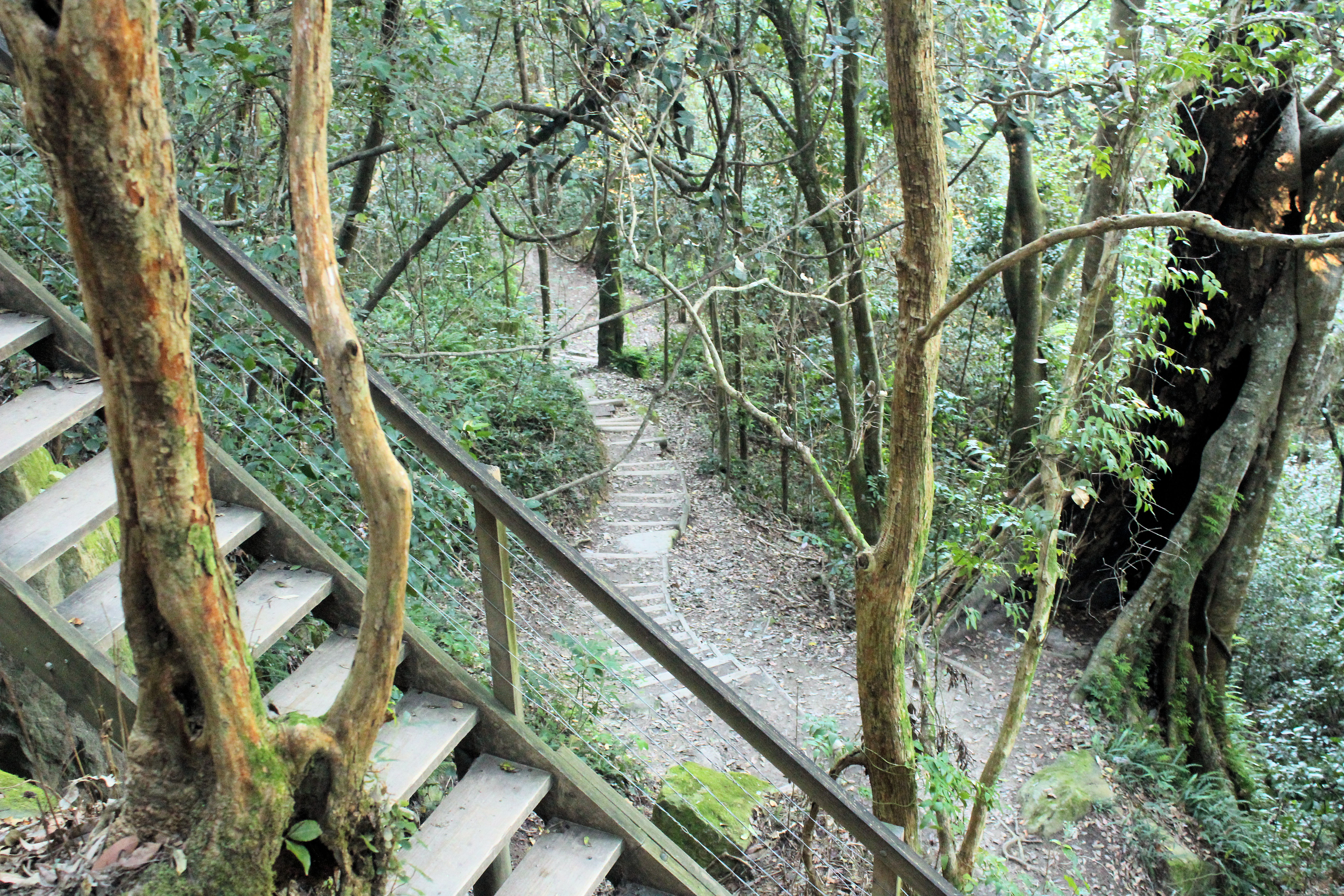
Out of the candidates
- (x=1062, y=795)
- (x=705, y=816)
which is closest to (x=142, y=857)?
(x=705, y=816)

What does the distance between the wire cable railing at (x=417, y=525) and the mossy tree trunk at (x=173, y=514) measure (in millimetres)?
1151

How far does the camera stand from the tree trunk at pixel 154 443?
4.60 feet

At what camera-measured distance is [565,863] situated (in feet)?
8.73

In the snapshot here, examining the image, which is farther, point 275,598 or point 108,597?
point 275,598

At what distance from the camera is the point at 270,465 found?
15.5ft

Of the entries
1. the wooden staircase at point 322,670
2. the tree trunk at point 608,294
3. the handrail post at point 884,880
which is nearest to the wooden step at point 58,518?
the wooden staircase at point 322,670

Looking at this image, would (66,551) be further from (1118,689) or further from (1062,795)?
(1118,689)

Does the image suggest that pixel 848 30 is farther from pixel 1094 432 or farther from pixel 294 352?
pixel 294 352

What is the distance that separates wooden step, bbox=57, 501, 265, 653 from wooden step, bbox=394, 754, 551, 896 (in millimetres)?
1051

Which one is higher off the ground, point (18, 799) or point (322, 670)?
point (322, 670)

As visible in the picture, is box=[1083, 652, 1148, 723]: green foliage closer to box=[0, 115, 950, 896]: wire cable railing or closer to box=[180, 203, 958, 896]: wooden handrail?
box=[0, 115, 950, 896]: wire cable railing

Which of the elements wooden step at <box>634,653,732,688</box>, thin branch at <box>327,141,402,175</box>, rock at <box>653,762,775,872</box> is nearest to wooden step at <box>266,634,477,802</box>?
rock at <box>653,762,775,872</box>

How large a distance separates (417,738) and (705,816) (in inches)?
101

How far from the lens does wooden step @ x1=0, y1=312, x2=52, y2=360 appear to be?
2.82 meters
